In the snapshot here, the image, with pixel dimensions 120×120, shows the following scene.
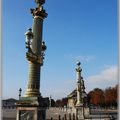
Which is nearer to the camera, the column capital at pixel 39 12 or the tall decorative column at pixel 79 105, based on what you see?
the column capital at pixel 39 12

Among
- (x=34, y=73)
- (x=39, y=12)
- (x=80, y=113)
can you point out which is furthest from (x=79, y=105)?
(x=39, y=12)

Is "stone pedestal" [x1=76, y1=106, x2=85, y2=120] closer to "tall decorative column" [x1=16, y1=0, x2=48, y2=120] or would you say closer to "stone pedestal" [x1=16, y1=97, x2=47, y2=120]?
"tall decorative column" [x1=16, y1=0, x2=48, y2=120]

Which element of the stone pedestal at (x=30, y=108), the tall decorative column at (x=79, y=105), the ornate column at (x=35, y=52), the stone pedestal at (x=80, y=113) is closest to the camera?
the stone pedestal at (x=30, y=108)

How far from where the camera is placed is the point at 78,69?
2798 centimetres

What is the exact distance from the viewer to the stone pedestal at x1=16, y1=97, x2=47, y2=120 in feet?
42.3

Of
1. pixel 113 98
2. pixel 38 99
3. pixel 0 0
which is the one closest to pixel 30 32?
pixel 38 99

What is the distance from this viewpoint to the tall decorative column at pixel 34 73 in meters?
13.0

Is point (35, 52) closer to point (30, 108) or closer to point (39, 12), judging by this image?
point (39, 12)

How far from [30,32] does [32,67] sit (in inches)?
67.8

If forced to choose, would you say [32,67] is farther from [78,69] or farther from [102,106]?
[102,106]

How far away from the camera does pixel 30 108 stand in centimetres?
1297

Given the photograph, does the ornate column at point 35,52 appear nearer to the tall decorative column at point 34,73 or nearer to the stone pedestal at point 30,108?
the tall decorative column at point 34,73

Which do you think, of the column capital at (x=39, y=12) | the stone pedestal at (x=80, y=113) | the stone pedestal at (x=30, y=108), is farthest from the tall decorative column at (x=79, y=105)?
the stone pedestal at (x=30, y=108)

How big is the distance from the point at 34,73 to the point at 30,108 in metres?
1.73
